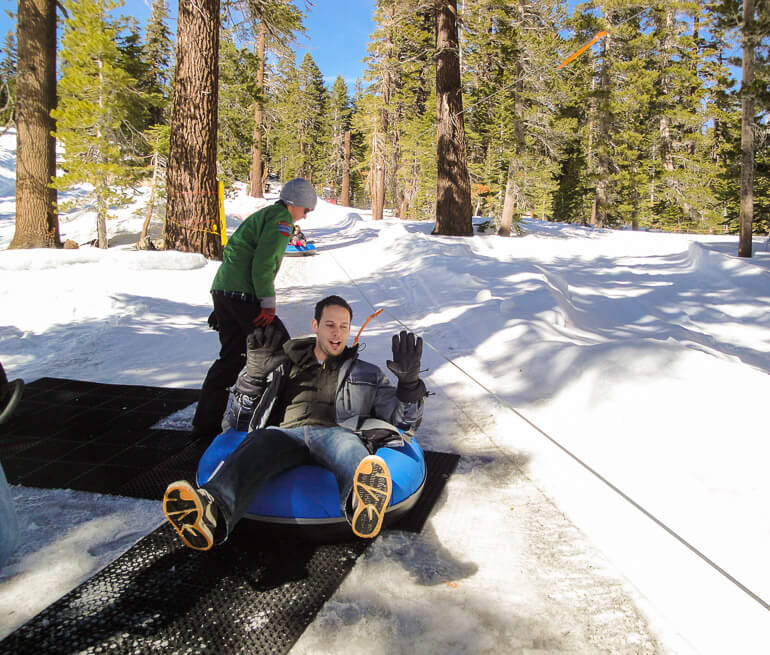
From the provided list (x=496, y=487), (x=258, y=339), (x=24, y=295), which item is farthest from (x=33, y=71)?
(x=496, y=487)

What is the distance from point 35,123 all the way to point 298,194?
953 centimetres

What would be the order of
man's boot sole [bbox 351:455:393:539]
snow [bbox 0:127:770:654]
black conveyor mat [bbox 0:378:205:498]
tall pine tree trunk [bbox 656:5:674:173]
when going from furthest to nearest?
tall pine tree trunk [bbox 656:5:674:173]
black conveyor mat [bbox 0:378:205:498]
man's boot sole [bbox 351:455:393:539]
snow [bbox 0:127:770:654]

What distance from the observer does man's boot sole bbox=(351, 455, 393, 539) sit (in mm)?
2238

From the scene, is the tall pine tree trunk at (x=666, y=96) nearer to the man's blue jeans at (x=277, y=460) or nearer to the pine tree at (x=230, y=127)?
the pine tree at (x=230, y=127)

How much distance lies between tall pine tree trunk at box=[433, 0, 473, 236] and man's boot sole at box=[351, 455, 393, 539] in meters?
12.6

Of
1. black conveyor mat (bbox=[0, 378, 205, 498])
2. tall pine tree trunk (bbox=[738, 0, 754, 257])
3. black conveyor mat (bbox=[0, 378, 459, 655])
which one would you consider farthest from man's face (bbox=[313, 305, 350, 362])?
tall pine tree trunk (bbox=[738, 0, 754, 257])

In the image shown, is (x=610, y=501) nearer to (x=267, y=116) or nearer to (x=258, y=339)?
(x=258, y=339)

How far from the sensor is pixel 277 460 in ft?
8.25

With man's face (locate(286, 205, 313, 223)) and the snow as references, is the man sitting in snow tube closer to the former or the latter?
the snow

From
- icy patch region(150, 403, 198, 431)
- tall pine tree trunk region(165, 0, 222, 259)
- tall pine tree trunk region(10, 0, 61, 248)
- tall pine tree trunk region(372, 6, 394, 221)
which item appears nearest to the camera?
icy patch region(150, 403, 198, 431)

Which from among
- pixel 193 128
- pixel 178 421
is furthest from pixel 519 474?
pixel 193 128

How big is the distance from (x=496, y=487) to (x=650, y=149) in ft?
106

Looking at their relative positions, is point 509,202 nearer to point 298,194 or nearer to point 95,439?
point 298,194

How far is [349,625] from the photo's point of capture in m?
1.96
